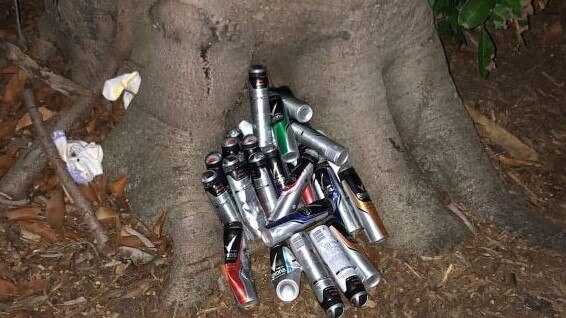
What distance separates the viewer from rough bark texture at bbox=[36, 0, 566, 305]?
2.54 meters

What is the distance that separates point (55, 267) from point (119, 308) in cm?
37

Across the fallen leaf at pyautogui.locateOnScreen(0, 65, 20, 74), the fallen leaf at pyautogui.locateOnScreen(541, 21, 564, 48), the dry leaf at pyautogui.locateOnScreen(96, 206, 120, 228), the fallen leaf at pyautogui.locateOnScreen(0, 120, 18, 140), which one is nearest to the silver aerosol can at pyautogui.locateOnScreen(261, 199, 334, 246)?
the dry leaf at pyautogui.locateOnScreen(96, 206, 120, 228)

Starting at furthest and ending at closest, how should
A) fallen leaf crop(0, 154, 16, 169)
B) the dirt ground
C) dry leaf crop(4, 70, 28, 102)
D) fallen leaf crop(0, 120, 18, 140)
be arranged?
dry leaf crop(4, 70, 28, 102) < fallen leaf crop(0, 120, 18, 140) < fallen leaf crop(0, 154, 16, 169) < the dirt ground

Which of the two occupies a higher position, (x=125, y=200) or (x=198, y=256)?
(x=125, y=200)

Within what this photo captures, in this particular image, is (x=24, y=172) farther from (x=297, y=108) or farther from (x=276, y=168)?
(x=297, y=108)

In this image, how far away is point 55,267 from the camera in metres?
2.69

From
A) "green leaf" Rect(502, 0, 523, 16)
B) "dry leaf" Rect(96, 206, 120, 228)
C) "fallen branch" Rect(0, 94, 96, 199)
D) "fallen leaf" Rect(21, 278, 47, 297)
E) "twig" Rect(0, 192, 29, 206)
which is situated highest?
"fallen branch" Rect(0, 94, 96, 199)

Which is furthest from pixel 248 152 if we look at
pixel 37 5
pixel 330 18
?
pixel 37 5

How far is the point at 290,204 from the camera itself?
264cm

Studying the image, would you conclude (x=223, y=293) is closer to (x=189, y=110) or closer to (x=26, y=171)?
(x=189, y=110)

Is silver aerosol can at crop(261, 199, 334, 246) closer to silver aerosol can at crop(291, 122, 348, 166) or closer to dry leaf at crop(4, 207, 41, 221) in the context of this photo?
silver aerosol can at crop(291, 122, 348, 166)

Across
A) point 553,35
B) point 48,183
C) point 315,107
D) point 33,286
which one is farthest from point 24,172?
point 553,35

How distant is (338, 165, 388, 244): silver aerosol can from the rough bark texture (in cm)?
13

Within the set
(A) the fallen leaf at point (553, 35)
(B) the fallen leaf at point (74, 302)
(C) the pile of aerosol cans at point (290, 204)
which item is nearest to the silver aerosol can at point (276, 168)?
(C) the pile of aerosol cans at point (290, 204)
